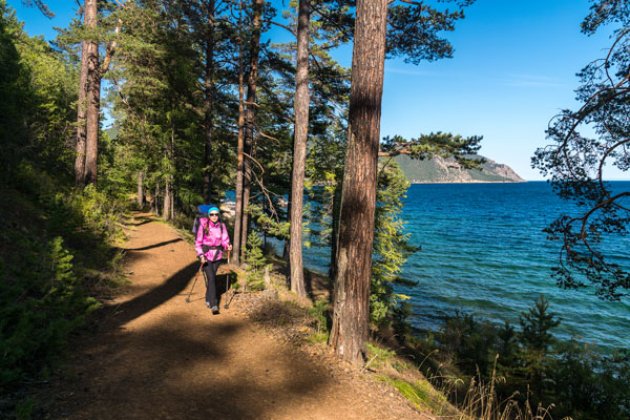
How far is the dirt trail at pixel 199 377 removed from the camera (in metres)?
3.83

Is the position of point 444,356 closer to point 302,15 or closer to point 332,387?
point 332,387

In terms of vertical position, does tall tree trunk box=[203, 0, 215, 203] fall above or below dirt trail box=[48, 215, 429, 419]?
above

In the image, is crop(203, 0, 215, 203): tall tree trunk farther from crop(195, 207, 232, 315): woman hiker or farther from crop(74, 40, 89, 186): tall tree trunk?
crop(195, 207, 232, 315): woman hiker

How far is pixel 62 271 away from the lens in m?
5.23

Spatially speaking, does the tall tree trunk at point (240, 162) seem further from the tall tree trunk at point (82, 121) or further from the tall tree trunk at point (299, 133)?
the tall tree trunk at point (82, 121)

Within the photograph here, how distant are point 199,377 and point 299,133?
740 centimetres

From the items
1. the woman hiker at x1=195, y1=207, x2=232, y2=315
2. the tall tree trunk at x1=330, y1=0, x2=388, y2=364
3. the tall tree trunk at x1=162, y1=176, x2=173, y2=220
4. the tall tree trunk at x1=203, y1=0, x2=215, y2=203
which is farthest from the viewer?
the tall tree trunk at x1=162, y1=176, x2=173, y2=220

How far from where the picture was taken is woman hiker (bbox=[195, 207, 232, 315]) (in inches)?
276

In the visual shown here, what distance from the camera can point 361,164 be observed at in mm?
5305

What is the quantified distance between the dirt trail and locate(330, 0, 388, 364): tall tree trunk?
39.5 inches

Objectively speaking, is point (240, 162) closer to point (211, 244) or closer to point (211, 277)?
point (211, 244)

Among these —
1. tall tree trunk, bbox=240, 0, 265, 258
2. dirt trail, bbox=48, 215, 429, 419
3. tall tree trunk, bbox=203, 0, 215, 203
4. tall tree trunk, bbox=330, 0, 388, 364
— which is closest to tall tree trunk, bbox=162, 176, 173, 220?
tall tree trunk, bbox=203, 0, 215, 203

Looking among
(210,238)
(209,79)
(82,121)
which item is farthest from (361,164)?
(82,121)

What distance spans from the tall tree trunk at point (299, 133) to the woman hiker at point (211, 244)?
349cm
